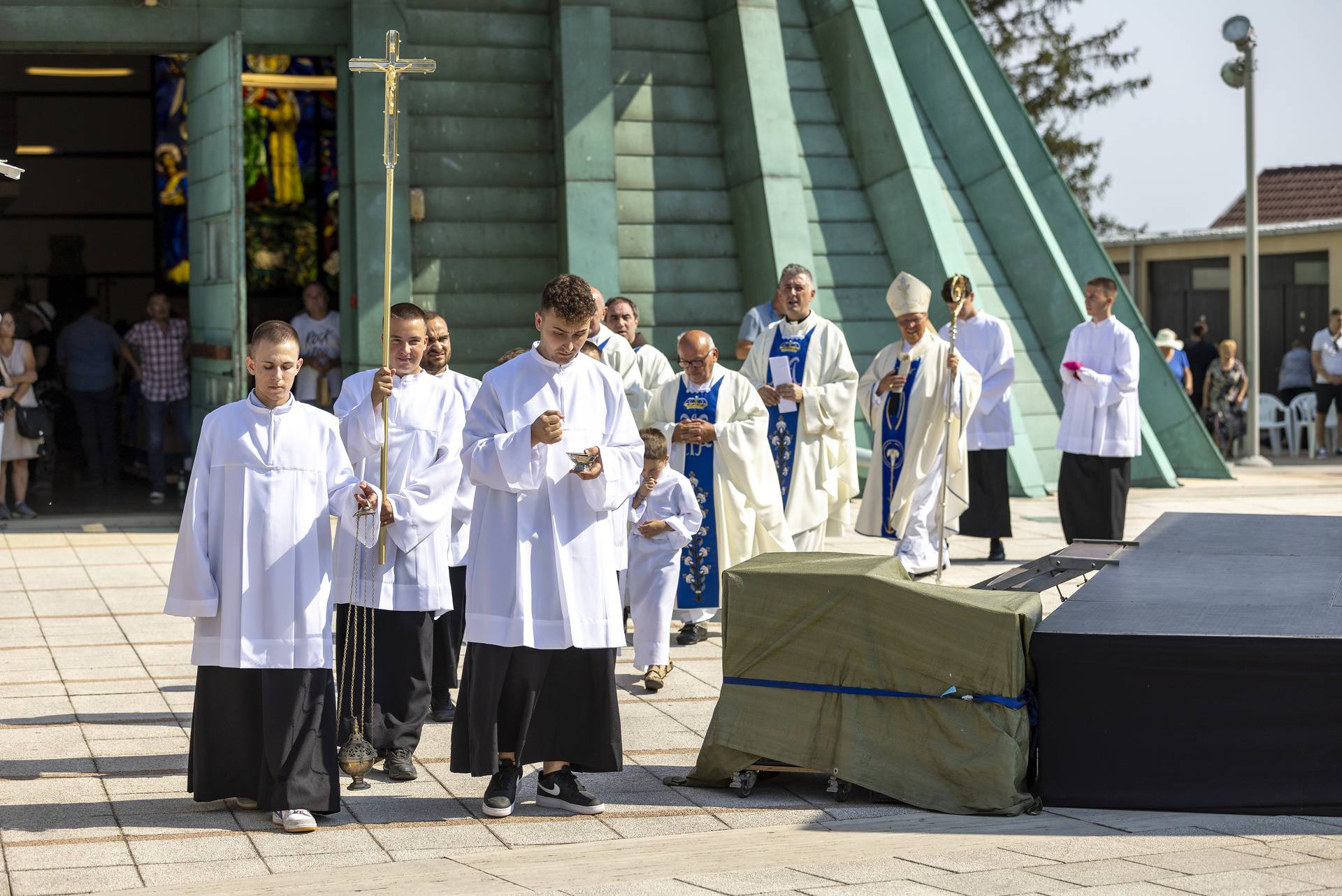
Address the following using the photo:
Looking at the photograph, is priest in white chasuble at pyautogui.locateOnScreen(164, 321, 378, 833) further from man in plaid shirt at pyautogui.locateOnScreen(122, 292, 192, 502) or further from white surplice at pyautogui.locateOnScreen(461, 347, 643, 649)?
man in plaid shirt at pyautogui.locateOnScreen(122, 292, 192, 502)

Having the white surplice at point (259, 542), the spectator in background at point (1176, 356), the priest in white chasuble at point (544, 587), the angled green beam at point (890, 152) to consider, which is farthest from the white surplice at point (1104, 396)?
the white surplice at point (259, 542)

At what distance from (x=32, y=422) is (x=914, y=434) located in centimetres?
735

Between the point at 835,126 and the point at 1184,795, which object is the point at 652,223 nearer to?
the point at 835,126

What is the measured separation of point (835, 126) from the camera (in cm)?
1689

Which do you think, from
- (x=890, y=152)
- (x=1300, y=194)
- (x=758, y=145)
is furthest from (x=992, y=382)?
(x=1300, y=194)

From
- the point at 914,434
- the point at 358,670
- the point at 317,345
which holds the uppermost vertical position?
the point at 317,345

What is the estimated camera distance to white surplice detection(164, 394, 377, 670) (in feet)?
19.1

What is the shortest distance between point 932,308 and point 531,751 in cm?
1041

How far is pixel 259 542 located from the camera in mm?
5910

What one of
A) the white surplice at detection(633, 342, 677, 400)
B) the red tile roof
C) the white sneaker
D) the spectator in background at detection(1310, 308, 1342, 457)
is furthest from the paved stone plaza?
the red tile roof

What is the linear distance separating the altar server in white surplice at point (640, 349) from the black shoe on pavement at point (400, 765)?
358cm

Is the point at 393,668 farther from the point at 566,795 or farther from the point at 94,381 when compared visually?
the point at 94,381

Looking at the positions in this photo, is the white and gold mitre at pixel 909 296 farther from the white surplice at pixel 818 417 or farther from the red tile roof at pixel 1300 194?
the red tile roof at pixel 1300 194

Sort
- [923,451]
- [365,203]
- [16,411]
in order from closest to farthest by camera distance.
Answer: [923,451] → [16,411] → [365,203]
